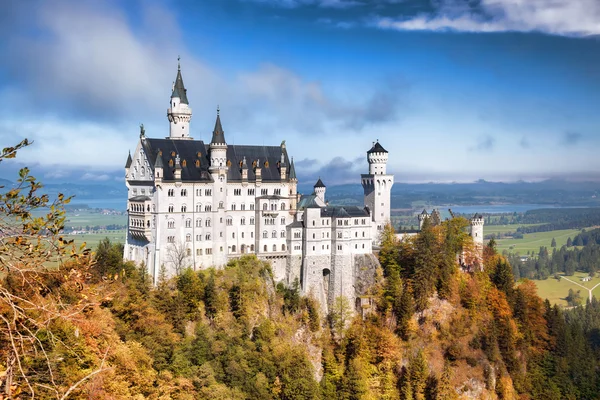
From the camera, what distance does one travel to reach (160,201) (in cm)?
6481

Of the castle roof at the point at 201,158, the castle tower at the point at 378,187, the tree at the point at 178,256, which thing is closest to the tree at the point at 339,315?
the castle tower at the point at 378,187

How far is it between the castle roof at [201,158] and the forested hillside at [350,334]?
389 inches

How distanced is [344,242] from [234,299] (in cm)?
1444

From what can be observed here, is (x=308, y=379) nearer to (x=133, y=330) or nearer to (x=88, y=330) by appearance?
(x=133, y=330)

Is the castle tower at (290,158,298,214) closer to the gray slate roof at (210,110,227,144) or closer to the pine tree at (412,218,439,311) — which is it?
the gray slate roof at (210,110,227,144)

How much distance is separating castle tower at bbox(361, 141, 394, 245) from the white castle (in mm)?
291

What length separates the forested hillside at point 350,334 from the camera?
5466cm

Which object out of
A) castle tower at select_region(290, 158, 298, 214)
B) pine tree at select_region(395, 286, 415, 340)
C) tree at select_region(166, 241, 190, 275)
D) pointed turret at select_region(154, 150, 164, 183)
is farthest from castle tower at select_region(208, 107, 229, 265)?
pine tree at select_region(395, 286, 415, 340)

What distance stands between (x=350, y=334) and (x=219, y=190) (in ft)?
70.1

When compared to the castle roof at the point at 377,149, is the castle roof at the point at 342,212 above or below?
below

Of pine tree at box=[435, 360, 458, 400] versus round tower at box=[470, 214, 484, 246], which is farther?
round tower at box=[470, 214, 484, 246]

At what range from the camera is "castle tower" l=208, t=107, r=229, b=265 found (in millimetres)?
69000

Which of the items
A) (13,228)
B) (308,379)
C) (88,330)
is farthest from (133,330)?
→ (13,228)

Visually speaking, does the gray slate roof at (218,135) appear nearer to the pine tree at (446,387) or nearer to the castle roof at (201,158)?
the castle roof at (201,158)
